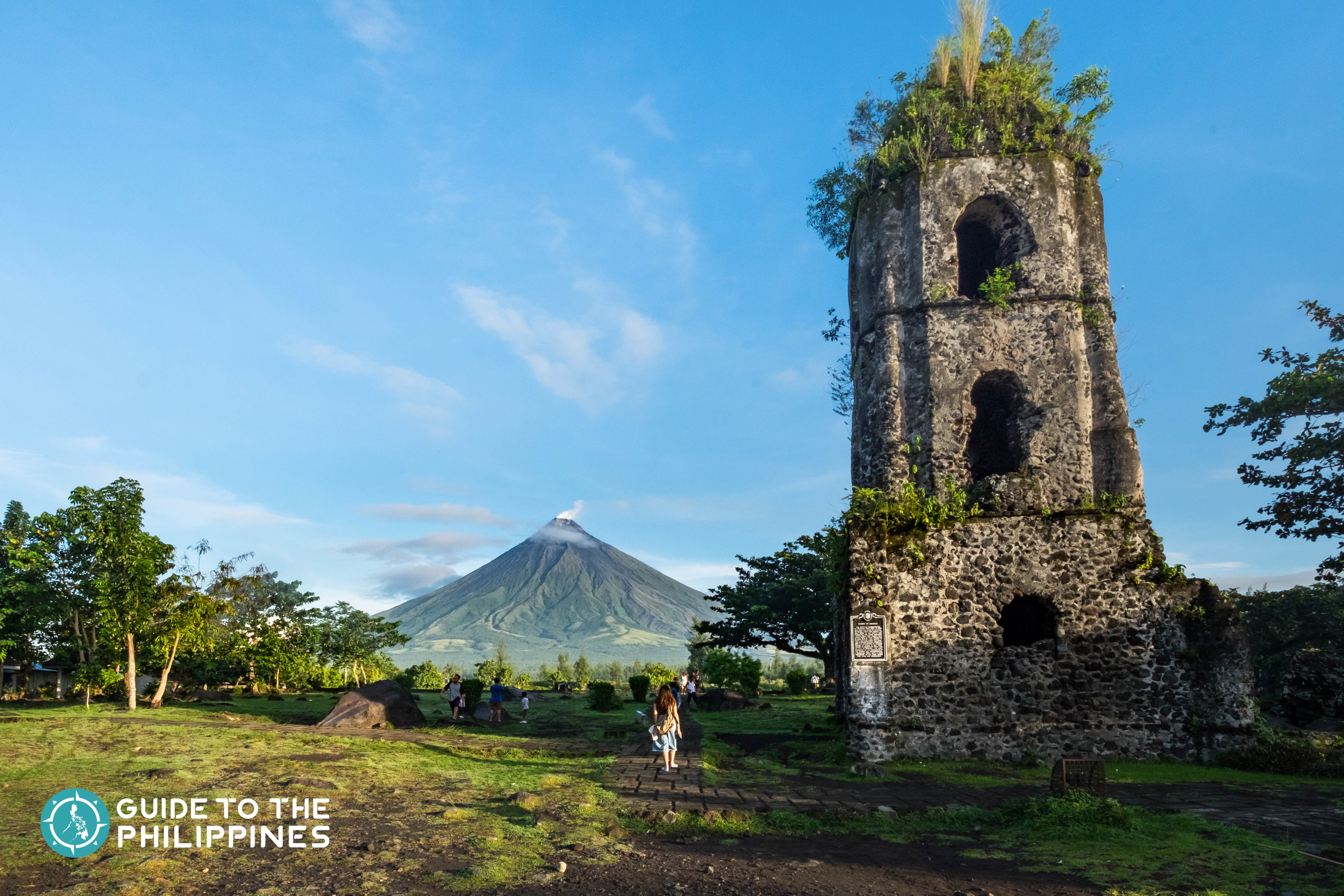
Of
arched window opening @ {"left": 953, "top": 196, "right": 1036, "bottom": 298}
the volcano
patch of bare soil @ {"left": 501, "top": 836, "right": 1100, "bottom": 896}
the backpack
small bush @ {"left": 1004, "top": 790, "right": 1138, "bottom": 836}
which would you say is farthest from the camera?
the volcano

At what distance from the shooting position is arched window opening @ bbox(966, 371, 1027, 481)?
53.0 feet

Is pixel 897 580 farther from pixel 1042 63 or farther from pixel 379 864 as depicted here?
pixel 1042 63

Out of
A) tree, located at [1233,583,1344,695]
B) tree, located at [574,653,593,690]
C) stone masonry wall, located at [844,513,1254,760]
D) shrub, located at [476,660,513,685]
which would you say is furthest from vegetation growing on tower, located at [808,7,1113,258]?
tree, located at [574,653,593,690]

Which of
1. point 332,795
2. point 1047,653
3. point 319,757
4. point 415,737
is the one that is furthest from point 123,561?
point 1047,653

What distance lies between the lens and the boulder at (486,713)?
838 inches

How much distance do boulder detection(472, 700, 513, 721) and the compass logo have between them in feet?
45.8

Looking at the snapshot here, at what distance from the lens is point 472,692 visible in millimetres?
23219

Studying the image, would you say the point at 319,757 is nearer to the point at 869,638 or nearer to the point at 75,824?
the point at 75,824

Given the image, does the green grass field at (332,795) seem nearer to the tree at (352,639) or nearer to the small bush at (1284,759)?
the small bush at (1284,759)

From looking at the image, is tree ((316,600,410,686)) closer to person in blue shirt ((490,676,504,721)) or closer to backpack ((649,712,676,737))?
person in blue shirt ((490,676,504,721))

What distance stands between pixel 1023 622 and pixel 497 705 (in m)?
13.3

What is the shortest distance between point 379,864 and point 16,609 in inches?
988

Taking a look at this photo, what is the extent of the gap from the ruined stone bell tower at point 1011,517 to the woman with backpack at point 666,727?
9.94 ft

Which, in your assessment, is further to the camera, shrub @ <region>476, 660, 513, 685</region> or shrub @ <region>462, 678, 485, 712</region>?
shrub @ <region>476, 660, 513, 685</region>
